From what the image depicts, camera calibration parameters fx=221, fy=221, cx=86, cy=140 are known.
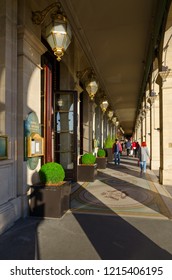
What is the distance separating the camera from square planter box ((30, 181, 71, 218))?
14.9 ft

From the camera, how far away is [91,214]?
4.86m

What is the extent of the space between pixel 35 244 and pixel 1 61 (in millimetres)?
3344

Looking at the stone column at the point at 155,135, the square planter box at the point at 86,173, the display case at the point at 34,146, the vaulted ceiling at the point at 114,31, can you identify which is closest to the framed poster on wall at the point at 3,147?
the display case at the point at 34,146

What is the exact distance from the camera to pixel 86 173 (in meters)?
8.59

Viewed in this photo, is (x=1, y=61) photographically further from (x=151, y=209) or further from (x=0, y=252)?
(x=151, y=209)

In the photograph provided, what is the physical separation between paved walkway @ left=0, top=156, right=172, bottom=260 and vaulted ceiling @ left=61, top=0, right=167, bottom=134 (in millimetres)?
5449

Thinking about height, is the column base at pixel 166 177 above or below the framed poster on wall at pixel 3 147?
below

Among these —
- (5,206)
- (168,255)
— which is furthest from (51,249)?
(168,255)

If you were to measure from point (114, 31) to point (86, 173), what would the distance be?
17.3ft

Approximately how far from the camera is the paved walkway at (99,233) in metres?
3.12

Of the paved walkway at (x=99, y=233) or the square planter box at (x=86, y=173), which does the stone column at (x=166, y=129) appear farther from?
the square planter box at (x=86, y=173)

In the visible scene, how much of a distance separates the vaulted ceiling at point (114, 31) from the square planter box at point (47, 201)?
4982 millimetres

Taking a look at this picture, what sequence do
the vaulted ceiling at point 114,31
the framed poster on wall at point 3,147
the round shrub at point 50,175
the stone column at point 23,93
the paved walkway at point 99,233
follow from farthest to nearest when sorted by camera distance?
the vaulted ceiling at point 114,31 < the round shrub at point 50,175 < the stone column at point 23,93 < the framed poster on wall at point 3,147 < the paved walkway at point 99,233

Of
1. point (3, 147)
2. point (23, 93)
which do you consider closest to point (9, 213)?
point (3, 147)
